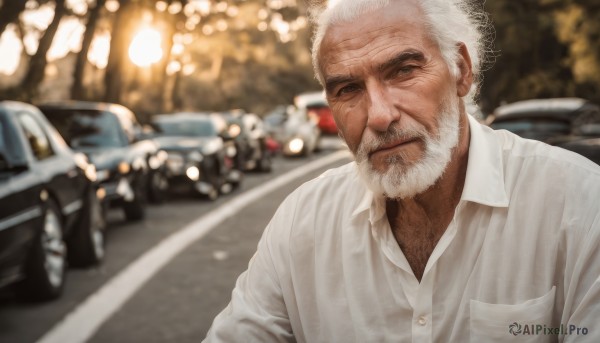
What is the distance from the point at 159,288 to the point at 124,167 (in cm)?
426

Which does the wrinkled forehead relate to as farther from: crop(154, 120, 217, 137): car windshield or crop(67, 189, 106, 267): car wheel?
crop(154, 120, 217, 137): car windshield

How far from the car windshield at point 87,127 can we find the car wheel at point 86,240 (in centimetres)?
286

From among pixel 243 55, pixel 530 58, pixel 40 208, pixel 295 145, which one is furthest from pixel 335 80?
pixel 243 55

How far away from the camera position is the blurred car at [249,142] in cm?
1982

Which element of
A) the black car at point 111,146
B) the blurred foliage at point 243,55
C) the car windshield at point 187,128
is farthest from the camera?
the blurred foliage at point 243,55

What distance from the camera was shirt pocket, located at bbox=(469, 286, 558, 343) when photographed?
2.26 m

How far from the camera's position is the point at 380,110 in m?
2.56

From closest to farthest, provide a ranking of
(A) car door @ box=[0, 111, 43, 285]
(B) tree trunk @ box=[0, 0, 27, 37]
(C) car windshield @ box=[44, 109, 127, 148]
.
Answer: (A) car door @ box=[0, 111, 43, 285], (C) car windshield @ box=[44, 109, 127, 148], (B) tree trunk @ box=[0, 0, 27, 37]

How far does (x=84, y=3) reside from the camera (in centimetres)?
2245

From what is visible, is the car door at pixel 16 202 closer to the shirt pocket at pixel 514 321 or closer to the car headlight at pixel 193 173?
the shirt pocket at pixel 514 321

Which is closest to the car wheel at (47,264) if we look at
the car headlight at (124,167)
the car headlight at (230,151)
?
the car headlight at (124,167)

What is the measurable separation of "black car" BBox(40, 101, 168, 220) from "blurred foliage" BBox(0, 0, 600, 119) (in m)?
3.56

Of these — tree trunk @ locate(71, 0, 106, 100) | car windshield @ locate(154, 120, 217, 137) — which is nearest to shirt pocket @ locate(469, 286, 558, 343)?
car windshield @ locate(154, 120, 217, 137)

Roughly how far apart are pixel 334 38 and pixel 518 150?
64cm
